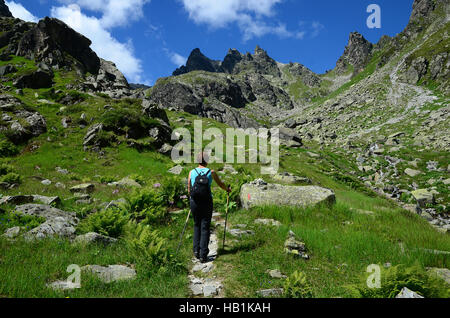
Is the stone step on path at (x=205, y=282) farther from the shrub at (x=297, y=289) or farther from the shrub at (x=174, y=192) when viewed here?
the shrub at (x=174, y=192)

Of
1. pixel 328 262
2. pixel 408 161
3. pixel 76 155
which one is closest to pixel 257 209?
pixel 328 262

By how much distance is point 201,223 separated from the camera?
7.34 meters

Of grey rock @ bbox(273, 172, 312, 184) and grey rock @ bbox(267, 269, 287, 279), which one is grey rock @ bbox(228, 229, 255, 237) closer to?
grey rock @ bbox(267, 269, 287, 279)

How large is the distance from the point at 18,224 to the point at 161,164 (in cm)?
1298

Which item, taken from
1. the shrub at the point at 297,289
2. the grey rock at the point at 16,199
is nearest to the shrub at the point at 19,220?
the grey rock at the point at 16,199

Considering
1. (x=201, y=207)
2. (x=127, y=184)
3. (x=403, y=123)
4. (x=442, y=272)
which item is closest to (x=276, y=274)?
(x=201, y=207)

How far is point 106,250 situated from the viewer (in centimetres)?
664

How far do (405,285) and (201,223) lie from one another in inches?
205

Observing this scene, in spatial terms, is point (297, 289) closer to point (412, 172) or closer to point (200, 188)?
point (200, 188)

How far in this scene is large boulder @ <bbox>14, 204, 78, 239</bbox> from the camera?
692 cm

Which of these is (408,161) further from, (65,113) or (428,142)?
(65,113)

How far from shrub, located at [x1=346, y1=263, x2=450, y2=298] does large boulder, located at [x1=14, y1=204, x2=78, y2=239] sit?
831cm

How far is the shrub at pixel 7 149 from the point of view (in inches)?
742

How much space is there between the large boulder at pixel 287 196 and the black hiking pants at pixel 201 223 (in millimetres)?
4467
